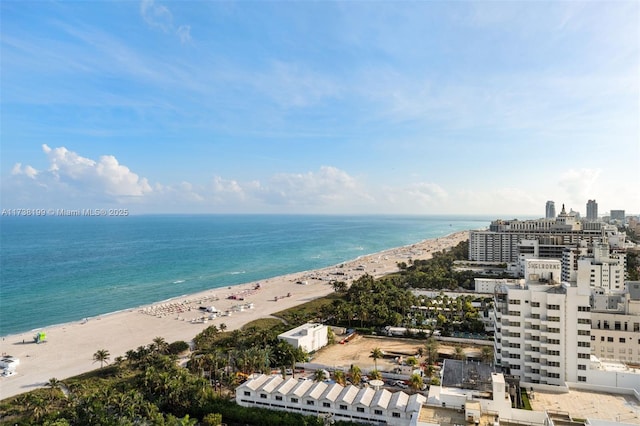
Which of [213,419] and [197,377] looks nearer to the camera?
[213,419]

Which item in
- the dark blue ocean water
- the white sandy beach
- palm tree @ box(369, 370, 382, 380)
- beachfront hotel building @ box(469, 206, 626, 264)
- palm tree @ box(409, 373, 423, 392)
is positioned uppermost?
beachfront hotel building @ box(469, 206, 626, 264)

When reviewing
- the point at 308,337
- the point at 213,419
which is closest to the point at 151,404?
the point at 213,419

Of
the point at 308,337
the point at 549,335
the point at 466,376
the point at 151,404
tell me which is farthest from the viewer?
the point at 308,337

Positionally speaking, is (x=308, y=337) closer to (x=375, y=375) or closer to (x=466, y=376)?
(x=375, y=375)

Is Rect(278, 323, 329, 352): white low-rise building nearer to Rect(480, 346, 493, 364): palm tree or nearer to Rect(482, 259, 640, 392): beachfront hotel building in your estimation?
Rect(480, 346, 493, 364): palm tree

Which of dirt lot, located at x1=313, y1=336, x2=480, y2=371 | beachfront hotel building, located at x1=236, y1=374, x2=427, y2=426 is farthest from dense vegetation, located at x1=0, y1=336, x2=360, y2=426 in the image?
dirt lot, located at x1=313, y1=336, x2=480, y2=371

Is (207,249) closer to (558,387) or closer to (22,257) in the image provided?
(22,257)
